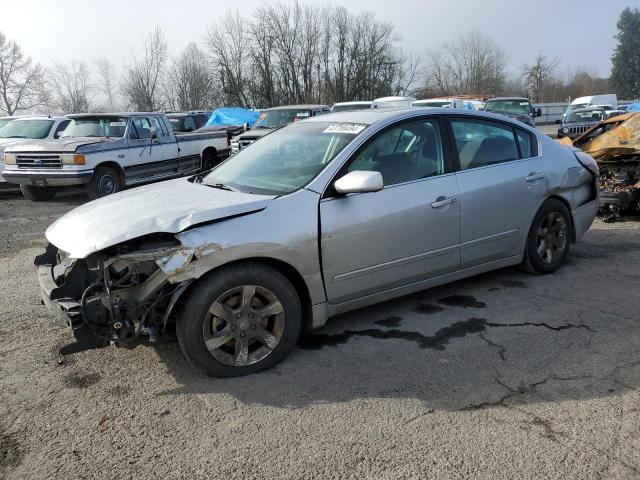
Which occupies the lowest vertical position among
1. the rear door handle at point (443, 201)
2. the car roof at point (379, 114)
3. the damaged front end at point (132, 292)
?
the damaged front end at point (132, 292)

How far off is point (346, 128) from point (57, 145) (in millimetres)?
8624

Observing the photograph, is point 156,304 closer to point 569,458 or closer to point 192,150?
point 569,458

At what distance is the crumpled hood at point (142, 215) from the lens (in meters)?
3.27

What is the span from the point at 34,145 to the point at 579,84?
8394 centimetres

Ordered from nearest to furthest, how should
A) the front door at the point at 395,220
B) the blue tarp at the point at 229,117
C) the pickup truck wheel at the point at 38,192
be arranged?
1. the front door at the point at 395,220
2. the pickup truck wheel at the point at 38,192
3. the blue tarp at the point at 229,117

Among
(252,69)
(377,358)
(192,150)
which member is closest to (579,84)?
(252,69)

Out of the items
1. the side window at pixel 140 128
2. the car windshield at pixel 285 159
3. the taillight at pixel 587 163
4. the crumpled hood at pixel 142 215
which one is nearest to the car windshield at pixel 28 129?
the side window at pixel 140 128

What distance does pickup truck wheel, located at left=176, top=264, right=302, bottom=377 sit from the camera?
10.8 ft

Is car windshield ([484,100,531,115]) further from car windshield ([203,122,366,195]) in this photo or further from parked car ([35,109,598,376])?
car windshield ([203,122,366,195])

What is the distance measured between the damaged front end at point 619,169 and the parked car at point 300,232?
3.08m

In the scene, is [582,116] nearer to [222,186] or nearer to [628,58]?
[222,186]

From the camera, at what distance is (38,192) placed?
12.0 metres

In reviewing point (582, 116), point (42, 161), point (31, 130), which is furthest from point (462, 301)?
point (582, 116)

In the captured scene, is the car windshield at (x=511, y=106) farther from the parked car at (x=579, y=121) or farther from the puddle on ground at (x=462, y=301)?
the puddle on ground at (x=462, y=301)
